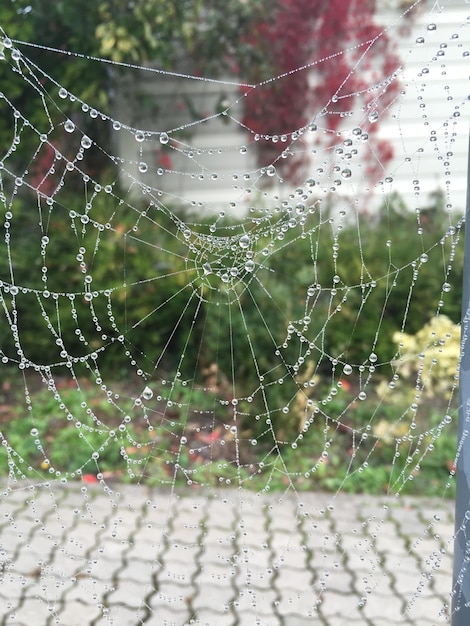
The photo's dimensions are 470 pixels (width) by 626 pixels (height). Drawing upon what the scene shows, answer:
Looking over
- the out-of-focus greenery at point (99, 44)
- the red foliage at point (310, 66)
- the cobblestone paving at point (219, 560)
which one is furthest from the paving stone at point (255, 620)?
the red foliage at point (310, 66)

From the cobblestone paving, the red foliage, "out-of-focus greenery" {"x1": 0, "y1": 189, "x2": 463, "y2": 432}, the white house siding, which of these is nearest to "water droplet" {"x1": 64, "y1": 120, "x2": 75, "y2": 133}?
the cobblestone paving

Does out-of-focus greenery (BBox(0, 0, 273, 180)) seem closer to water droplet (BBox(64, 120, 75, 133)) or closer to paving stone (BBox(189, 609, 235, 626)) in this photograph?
water droplet (BBox(64, 120, 75, 133))

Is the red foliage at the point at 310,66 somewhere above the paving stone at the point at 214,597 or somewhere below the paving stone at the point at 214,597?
above

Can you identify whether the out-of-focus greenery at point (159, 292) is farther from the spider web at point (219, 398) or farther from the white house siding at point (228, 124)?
the white house siding at point (228, 124)

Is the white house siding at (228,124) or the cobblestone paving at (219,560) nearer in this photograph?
the cobblestone paving at (219,560)

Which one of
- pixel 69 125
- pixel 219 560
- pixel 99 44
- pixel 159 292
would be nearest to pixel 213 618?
pixel 219 560

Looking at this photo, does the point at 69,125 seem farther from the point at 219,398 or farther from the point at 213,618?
the point at 219,398
